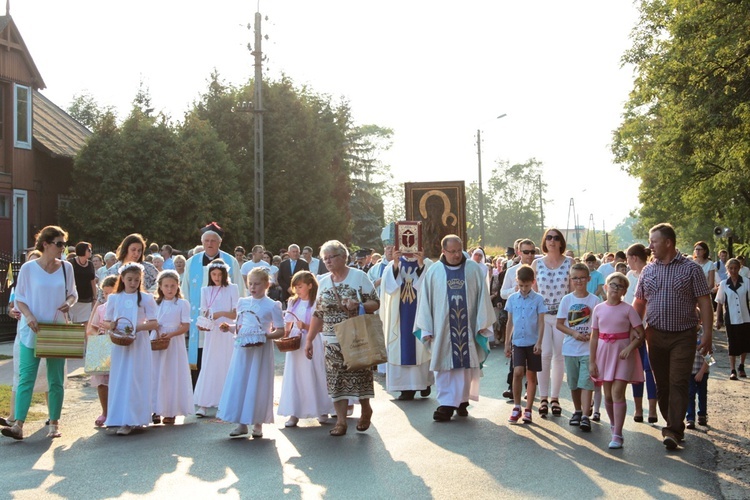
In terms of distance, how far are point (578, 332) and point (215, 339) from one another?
13.6 feet

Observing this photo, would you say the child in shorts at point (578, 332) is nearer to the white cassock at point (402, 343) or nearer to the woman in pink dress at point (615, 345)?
the woman in pink dress at point (615, 345)

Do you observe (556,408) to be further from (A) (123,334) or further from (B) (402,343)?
(A) (123,334)

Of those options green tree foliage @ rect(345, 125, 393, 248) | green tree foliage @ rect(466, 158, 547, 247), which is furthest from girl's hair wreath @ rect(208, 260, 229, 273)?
green tree foliage @ rect(466, 158, 547, 247)

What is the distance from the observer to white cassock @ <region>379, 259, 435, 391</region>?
43.0 feet

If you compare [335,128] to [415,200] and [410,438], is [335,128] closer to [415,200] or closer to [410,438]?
[415,200]

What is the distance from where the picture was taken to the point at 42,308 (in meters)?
10.2

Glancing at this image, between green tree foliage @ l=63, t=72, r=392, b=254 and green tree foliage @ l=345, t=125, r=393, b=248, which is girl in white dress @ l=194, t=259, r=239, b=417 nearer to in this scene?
green tree foliage @ l=63, t=72, r=392, b=254

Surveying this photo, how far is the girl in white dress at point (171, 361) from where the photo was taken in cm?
1105

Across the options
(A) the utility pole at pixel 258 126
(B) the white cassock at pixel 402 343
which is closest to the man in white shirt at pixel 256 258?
(B) the white cassock at pixel 402 343

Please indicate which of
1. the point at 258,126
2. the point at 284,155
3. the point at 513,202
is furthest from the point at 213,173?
the point at 513,202

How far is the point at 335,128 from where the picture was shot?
52.7m

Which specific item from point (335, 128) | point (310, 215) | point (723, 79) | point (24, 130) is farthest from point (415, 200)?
point (335, 128)

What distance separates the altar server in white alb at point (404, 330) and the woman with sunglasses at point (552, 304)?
1911 millimetres

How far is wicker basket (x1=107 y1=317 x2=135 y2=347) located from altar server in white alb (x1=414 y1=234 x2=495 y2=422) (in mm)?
3162
